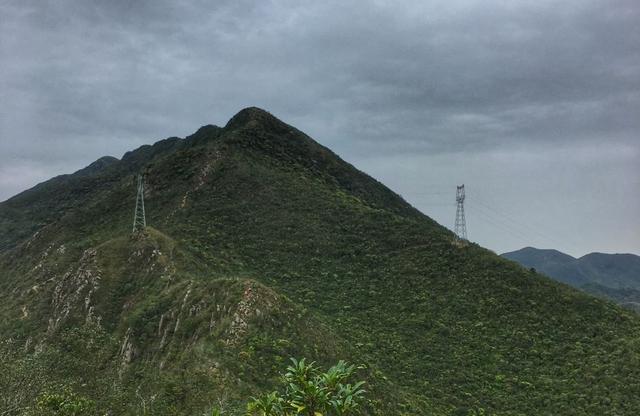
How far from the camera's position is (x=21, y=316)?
5212cm

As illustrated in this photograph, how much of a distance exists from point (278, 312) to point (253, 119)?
75717mm

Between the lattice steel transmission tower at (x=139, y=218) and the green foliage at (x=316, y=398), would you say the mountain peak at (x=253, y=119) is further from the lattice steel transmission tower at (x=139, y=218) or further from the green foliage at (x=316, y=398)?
the green foliage at (x=316, y=398)

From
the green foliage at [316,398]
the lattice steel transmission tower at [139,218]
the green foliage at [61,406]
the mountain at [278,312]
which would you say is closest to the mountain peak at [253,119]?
the mountain at [278,312]

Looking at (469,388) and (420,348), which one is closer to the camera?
(469,388)

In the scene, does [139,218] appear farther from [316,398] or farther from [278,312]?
[316,398]

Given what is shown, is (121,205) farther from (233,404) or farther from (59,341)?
(233,404)

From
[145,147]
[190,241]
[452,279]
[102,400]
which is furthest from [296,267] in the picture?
[145,147]

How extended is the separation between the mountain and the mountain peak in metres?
22.8

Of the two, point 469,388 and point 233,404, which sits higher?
point 233,404

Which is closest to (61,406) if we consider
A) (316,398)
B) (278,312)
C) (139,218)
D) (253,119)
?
(316,398)

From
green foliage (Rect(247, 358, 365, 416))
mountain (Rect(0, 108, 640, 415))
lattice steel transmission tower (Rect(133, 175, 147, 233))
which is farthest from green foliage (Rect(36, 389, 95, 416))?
lattice steel transmission tower (Rect(133, 175, 147, 233))

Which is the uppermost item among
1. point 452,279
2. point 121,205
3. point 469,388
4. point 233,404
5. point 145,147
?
point 145,147

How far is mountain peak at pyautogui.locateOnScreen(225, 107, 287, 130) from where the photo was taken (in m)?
106

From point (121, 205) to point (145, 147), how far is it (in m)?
110
